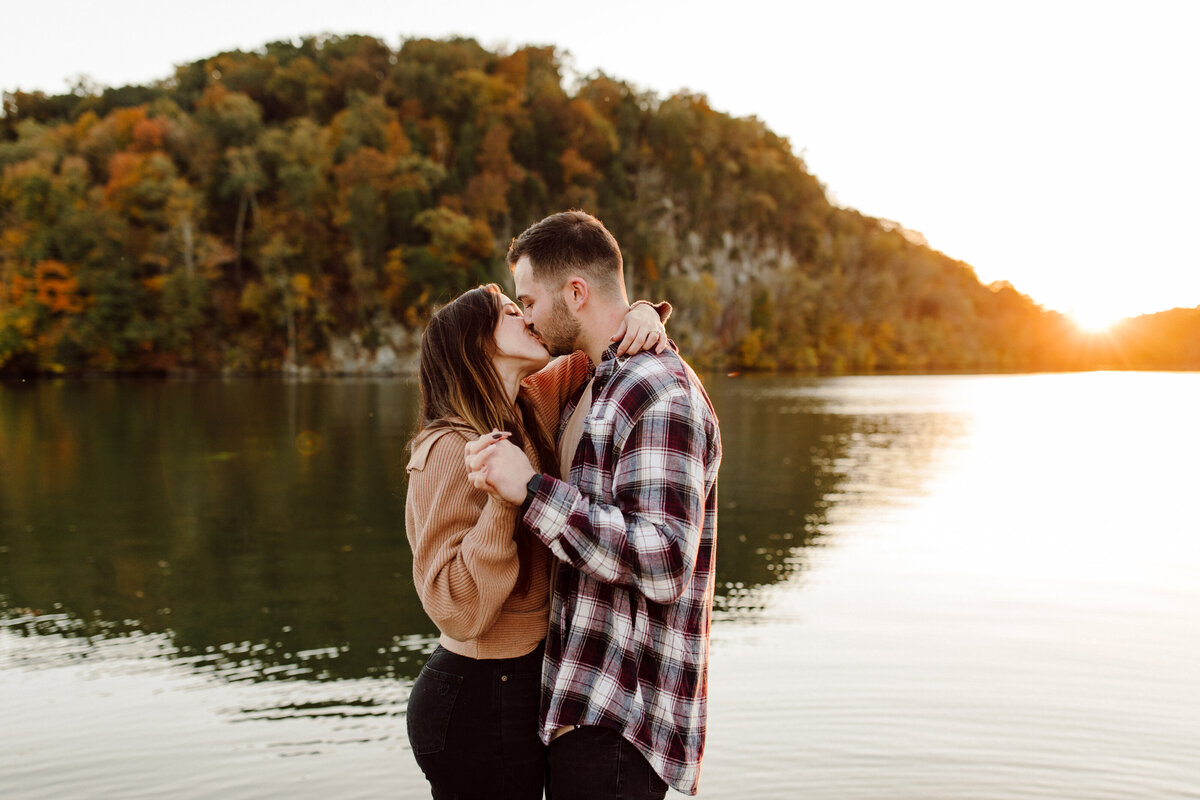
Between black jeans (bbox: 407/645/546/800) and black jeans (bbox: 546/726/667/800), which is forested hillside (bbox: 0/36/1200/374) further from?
black jeans (bbox: 546/726/667/800)

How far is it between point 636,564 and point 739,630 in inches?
303

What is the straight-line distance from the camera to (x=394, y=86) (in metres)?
93.5

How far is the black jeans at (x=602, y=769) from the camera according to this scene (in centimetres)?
229

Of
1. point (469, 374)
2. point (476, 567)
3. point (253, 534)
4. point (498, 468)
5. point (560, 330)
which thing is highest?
point (560, 330)

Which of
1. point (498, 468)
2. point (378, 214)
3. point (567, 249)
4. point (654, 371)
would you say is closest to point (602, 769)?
point (498, 468)

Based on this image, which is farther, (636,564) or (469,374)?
(469,374)

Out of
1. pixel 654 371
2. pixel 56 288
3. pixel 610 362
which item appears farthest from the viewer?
pixel 56 288

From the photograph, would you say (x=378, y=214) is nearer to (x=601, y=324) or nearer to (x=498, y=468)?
(x=601, y=324)

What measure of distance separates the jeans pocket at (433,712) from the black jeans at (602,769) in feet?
1.05

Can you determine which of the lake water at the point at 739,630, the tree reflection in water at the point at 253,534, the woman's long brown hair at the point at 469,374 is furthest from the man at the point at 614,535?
the lake water at the point at 739,630

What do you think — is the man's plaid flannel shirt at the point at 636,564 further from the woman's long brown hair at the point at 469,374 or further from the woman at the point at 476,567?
the woman's long brown hair at the point at 469,374

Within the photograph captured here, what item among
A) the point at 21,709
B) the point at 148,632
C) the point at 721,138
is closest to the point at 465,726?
the point at 21,709

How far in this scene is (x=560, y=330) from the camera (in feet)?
8.32

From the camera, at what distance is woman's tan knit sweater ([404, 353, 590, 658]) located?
2293 mm
